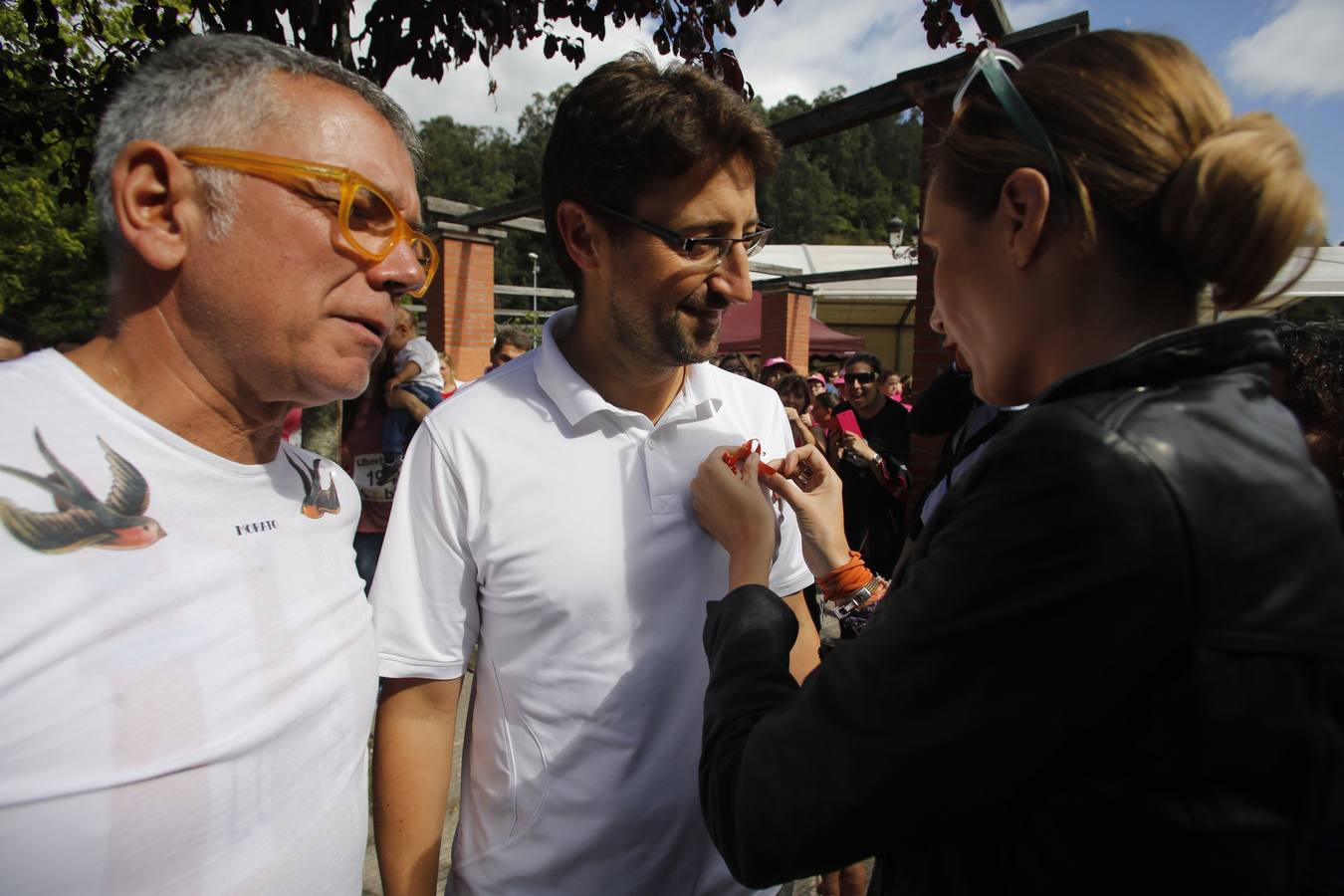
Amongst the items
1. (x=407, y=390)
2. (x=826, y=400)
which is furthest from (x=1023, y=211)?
(x=826, y=400)

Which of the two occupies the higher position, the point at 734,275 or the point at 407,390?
the point at 734,275

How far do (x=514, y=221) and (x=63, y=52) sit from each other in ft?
24.0

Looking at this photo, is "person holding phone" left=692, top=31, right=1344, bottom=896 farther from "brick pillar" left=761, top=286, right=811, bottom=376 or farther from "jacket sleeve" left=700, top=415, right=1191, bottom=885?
"brick pillar" left=761, top=286, right=811, bottom=376

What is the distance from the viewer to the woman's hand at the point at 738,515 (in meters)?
1.39

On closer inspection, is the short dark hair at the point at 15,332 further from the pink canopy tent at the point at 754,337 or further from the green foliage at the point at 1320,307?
the green foliage at the point at 1320,307

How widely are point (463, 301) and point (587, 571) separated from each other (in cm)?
939

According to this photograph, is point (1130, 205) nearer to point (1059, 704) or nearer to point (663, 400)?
point (1059, 704)

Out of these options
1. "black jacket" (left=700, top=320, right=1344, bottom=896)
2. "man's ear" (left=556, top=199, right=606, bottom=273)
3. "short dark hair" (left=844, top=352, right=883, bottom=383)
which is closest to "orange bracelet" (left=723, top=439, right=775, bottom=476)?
"man's ear" (left=556, top=199, right=606, bottom=273)

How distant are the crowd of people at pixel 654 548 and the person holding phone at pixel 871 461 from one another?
3.25 meters

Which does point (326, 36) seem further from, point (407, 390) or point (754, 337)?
point (754, 337)

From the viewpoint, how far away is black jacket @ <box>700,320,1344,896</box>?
0.73 meters

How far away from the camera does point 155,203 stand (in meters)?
1.07

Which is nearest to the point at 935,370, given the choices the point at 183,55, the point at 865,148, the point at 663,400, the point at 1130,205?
the point at 663,400

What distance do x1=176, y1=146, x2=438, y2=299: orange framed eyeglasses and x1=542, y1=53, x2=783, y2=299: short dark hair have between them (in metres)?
0.48
